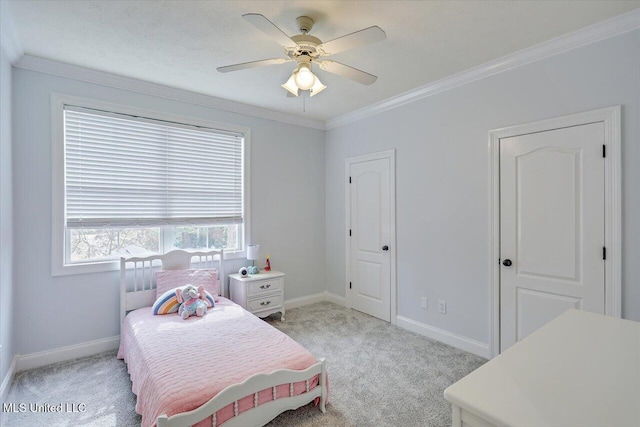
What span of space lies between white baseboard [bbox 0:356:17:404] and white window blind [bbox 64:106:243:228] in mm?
1189

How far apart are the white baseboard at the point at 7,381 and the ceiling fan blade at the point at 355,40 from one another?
3259 millimetres

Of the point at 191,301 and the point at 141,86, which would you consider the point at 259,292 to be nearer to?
the point at 191,301

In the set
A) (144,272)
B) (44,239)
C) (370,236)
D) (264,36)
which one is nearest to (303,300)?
(370,236)

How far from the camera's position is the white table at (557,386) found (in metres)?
0.75

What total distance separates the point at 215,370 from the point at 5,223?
202cm

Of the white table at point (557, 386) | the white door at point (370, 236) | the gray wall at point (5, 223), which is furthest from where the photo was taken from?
the white door at point (370, 236)

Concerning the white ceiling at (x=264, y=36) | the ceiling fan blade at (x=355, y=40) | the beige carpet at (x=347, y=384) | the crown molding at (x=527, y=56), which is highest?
the white ceiling at (x=264, y=36)

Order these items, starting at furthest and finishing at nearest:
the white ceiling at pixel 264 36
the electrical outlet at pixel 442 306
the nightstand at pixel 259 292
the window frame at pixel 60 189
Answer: the nightstand at pixel 259 292, the electrical outlet at pixel 442 306, the window frame at pixel 60 189, the white ceiling at pixel 264 36

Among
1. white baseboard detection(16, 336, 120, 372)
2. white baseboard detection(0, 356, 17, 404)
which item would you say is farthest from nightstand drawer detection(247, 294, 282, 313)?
white baseboard detection(0, 356, 17, 404)

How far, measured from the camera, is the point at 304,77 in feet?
6.81

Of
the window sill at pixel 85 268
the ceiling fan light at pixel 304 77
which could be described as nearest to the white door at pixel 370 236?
the ceiling fan light at pixel 304 77

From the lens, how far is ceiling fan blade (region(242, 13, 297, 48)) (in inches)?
64.2

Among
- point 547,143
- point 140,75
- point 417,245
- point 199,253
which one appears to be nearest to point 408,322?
point 417,245

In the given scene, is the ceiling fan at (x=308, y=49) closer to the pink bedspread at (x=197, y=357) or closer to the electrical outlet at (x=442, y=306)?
the pink bedspread at (x=197, y=357)
